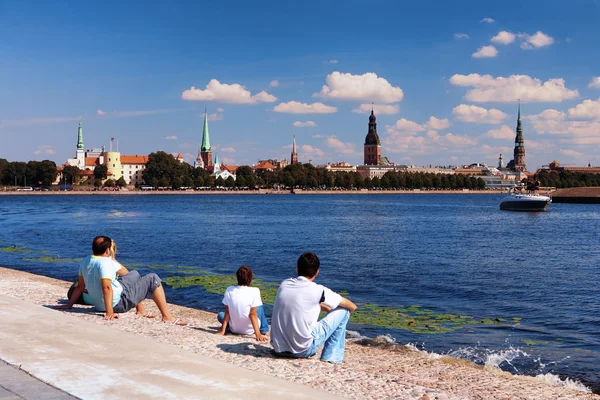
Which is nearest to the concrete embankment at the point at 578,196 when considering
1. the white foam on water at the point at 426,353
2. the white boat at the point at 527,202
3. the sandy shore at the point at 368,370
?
the white boat at the point at 527,202

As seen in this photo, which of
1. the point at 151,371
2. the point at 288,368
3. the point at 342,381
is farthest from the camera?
the point at 288,368

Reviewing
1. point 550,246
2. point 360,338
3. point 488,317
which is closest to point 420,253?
point 550,246

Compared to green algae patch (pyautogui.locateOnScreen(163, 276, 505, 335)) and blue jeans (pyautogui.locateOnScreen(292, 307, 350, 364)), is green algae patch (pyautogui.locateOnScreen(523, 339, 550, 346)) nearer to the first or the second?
green algae patch (pyautogui.locateOnScreen(163, 276, 505, 335))

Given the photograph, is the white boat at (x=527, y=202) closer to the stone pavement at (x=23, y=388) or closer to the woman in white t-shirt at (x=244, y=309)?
the woman in white t-shirt at (x=244, y=309)

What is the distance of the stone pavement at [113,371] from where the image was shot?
22.2ft

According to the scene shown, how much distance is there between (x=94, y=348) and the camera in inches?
342

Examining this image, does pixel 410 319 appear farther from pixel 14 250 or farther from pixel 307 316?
pixel 14 250

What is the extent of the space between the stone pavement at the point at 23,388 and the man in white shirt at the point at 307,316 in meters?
3.09

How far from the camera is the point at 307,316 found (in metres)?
8.67

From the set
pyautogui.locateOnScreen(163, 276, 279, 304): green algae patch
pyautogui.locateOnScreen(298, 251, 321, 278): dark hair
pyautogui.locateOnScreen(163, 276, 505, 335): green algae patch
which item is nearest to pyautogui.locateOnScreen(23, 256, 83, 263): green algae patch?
pyautogui.locateOnScreen(163, 276, 279, 304): green algae patch

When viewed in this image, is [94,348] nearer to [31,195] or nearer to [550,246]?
[550,246]

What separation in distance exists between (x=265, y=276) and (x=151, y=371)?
1889 cm

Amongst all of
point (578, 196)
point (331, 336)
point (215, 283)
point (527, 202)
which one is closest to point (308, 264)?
point (331, 336)

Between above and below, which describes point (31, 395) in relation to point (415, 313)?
above
